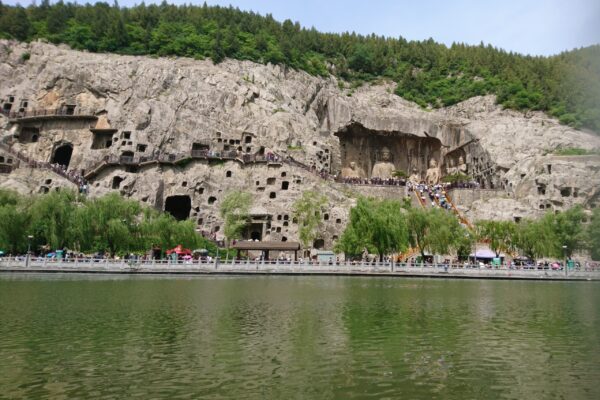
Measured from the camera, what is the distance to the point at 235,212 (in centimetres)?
6134

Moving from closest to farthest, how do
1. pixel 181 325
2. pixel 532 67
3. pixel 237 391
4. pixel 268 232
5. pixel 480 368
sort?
1. pixel 237 391
2. pixel 480 368
3. pixel 181 325
4. pixel 268 232
5. pixel 532 67

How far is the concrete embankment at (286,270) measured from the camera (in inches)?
1742

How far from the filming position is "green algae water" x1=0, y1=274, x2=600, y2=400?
36.2 ft

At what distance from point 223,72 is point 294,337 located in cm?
6856

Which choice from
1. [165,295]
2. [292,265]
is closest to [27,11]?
[292,265]

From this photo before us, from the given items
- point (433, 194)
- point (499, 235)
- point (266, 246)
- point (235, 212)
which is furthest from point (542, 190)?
point (235, 212)

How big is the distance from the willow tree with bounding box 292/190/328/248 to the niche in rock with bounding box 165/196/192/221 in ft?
54.7

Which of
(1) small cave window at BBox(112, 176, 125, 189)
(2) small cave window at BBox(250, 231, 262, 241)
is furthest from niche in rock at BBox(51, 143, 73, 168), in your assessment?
(2) small cave window at BBox(250, 231, 262, 241)

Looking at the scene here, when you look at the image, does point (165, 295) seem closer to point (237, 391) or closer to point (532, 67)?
point (237, 391)

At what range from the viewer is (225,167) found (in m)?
67.9

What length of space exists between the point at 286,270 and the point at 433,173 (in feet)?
158

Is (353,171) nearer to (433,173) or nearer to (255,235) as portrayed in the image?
(433,173)

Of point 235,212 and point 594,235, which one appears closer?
point 594,235

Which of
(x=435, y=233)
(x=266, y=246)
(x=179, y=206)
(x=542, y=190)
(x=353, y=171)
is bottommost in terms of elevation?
(x=266, y=246)
